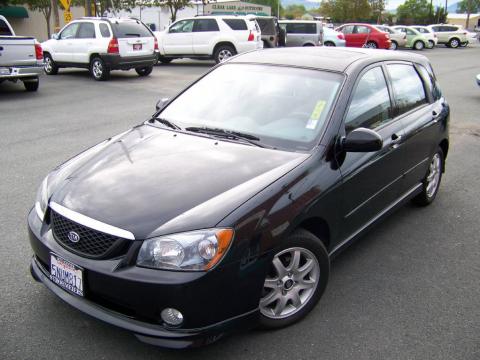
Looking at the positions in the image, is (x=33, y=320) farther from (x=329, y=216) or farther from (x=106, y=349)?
(x=329, y=216)

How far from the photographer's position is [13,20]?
3753 cm

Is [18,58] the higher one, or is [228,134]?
[18,58]

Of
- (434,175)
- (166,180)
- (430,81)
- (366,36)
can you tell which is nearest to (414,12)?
(366,36)

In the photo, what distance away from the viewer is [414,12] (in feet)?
265

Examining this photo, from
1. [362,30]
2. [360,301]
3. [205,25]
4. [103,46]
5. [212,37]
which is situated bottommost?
[360,301]

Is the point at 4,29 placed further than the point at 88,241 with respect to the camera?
Yes

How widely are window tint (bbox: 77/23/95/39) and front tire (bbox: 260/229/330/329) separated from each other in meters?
13.7

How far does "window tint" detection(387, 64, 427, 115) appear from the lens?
14.4ft

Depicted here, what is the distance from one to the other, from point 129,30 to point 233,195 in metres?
13.6

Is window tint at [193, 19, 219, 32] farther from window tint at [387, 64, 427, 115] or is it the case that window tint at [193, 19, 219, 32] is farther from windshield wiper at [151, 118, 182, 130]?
windshield wiper at [151, 118, 182, 130]

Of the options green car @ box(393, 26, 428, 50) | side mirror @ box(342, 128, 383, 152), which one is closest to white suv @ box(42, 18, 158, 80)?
side mirror @ box(342, 128, 383, 152)

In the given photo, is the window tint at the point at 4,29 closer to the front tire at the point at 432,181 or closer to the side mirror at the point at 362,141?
the front tire at the point at 432,181

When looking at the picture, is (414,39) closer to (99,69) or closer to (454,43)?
(454,43)

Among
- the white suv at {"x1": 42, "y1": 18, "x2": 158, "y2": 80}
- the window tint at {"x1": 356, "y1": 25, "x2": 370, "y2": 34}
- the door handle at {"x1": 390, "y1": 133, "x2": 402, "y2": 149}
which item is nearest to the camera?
the door handle at {"x1": 390, "y1": 133, "x2": 402, "y2": 149}
